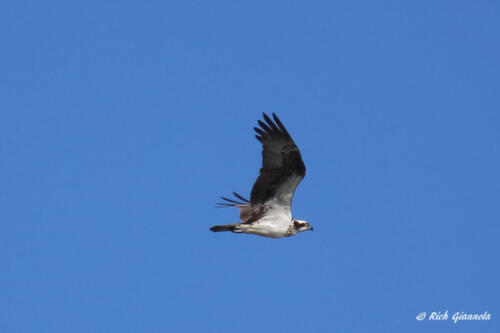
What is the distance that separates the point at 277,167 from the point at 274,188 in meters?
0.65

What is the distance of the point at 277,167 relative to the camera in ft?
79.9

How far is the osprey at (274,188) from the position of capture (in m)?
24.1

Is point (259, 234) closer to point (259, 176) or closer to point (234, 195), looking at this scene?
point (259, 176)

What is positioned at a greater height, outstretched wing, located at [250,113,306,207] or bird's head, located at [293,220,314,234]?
outstretched wing, located at [250,113,306,207]

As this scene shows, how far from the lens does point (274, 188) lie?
24672 millimetres

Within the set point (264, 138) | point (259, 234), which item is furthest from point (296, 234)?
point (264, 138)

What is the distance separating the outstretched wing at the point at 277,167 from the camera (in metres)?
24.0

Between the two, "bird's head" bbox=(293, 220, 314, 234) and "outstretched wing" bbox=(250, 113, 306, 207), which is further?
"bird's head" bbox=(293, 220, 314, 234)

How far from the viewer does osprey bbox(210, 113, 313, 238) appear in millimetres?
24094

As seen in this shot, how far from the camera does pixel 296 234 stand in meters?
25.5

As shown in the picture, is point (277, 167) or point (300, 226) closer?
point (277, 167)

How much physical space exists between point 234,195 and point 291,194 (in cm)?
390

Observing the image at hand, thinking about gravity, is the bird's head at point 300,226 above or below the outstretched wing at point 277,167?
below

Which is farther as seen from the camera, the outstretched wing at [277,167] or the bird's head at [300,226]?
the bird's head at [300,226]
